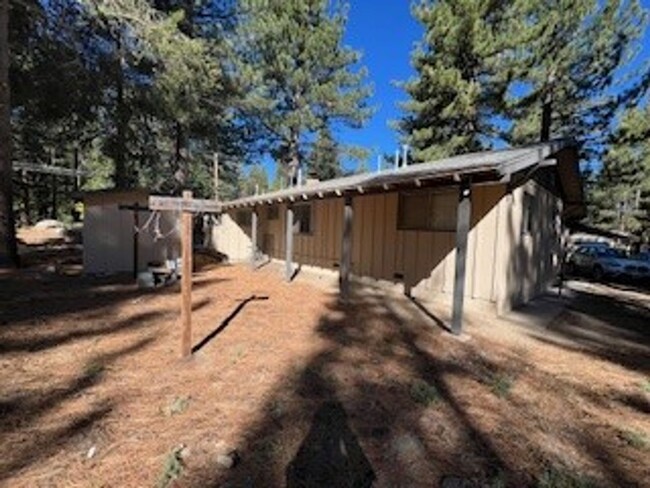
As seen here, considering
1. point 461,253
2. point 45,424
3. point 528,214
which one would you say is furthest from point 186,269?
point 528,214

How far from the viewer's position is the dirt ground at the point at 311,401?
129 inches

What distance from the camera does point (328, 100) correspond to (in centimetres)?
2267

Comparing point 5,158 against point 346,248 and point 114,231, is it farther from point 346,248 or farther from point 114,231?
point 346,248

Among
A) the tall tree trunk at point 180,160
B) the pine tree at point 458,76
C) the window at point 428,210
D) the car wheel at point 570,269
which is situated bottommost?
the car wheel at point 570,269

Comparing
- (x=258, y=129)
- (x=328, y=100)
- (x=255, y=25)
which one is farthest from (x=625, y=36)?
(x=258, y=129)

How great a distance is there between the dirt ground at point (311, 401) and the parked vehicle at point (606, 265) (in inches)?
493

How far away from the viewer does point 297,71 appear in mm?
21688

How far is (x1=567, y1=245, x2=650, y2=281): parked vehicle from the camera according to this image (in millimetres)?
18286

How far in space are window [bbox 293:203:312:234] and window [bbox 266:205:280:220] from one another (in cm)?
146

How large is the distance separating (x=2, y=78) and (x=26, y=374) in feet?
32.5

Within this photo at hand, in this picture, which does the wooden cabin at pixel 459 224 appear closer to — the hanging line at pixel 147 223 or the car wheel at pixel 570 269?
the hanging line at pixel 147 223

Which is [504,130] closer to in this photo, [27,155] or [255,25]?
[255,25]

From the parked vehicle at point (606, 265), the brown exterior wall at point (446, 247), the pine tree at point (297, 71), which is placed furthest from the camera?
the pine tree at point (297, 71)

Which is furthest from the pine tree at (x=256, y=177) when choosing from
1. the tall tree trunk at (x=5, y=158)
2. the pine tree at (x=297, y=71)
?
the tall tree trunk at (x=5, y=158)
